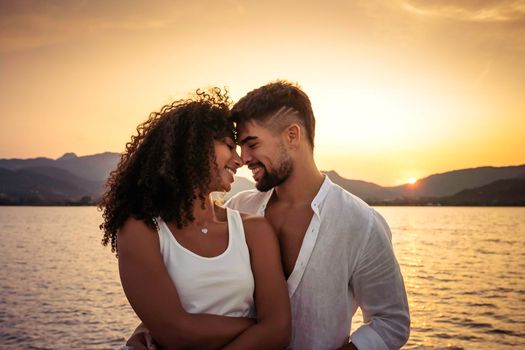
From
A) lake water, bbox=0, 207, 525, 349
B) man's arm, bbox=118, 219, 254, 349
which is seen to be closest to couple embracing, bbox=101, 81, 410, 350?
man's arm, bbox=118, 219, 254, 349

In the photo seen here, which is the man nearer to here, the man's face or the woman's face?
the man's face

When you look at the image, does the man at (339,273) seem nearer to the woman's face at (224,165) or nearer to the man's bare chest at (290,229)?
the man's bare chest at (290,229)

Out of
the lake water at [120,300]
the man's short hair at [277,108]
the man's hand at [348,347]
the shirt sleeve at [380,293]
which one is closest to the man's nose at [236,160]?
the man's short hair at [277,108]

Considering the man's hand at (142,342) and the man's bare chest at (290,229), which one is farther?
the man's bare chest at (290,229)

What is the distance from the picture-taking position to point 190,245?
2801mm

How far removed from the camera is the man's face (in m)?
3.78

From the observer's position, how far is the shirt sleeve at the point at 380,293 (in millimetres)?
3402

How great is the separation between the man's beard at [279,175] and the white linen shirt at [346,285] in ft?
1.74

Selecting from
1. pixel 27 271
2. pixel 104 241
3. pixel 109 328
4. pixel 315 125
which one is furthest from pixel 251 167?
pixel 27 271

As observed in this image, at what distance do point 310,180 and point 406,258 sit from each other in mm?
41813

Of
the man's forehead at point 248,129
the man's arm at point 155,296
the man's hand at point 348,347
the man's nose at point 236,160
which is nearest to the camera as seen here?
the man's arm at point 155,296

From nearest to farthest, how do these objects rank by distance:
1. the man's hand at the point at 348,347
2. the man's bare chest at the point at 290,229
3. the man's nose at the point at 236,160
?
the man's nose at the point at 236,160 → the man's hand at the point at 348,347 → the man's bare chest at the point at 290,229

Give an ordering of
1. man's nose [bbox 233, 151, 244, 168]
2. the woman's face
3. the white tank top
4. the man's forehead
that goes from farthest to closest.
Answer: the man's forehead, man's nose [bbox 233, 151, 244, 168], the woman's face, the white tank top

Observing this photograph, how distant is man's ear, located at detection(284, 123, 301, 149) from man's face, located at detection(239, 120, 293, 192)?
0.05 m
